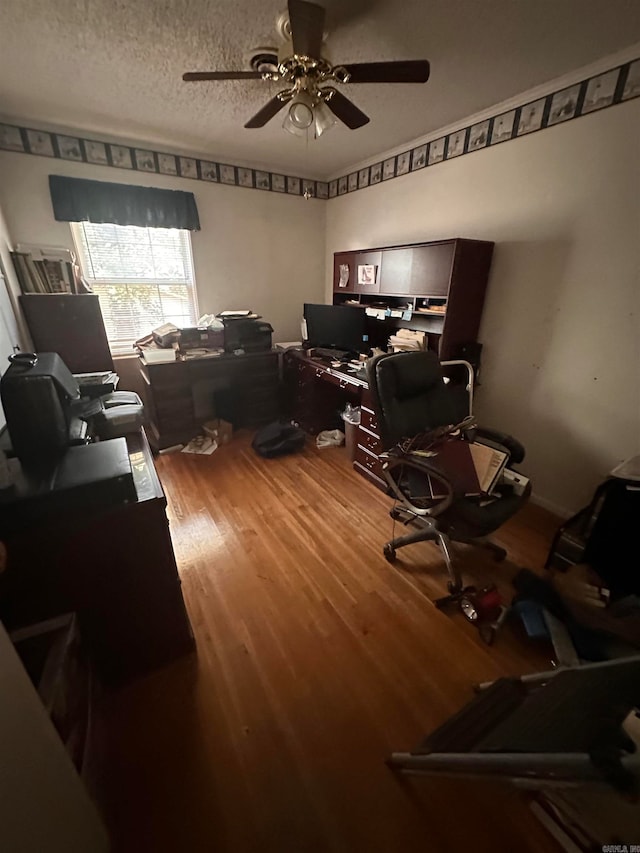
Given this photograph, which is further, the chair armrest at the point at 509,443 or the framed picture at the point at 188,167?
the framed picture at the point at 188,167

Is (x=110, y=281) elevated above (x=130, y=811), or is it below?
above

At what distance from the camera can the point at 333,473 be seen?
2777 mm

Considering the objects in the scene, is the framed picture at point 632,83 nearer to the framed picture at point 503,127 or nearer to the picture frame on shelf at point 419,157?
the framed picture at point 503,127

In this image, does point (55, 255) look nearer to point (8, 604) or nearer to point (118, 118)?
point (118, 118)

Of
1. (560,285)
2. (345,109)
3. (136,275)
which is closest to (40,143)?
(136,275)

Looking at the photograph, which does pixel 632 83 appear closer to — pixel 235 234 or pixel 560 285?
pixel 560 285

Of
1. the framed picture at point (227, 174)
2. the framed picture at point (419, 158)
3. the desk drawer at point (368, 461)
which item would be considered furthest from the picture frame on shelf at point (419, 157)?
the desk drawer at point (368, 461)

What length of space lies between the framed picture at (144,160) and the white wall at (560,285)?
7.37 feet

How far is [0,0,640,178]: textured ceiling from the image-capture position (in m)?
1.39

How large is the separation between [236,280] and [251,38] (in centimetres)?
207

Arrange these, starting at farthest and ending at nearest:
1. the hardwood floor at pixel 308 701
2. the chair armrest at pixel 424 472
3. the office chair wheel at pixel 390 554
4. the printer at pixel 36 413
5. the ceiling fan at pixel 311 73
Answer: the office chair wheel at pixel 390 554
the chair armrest at pixel 424 472
the ceiling fan at pixel 311 73
the printer at pixel 36 413
the hardwood floor at pixel 308 701

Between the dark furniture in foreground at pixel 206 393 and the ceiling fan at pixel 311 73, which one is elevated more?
the ceiling fan at pixel 311 73

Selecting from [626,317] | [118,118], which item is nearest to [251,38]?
[118,118]

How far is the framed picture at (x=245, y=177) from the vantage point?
3229 mm
